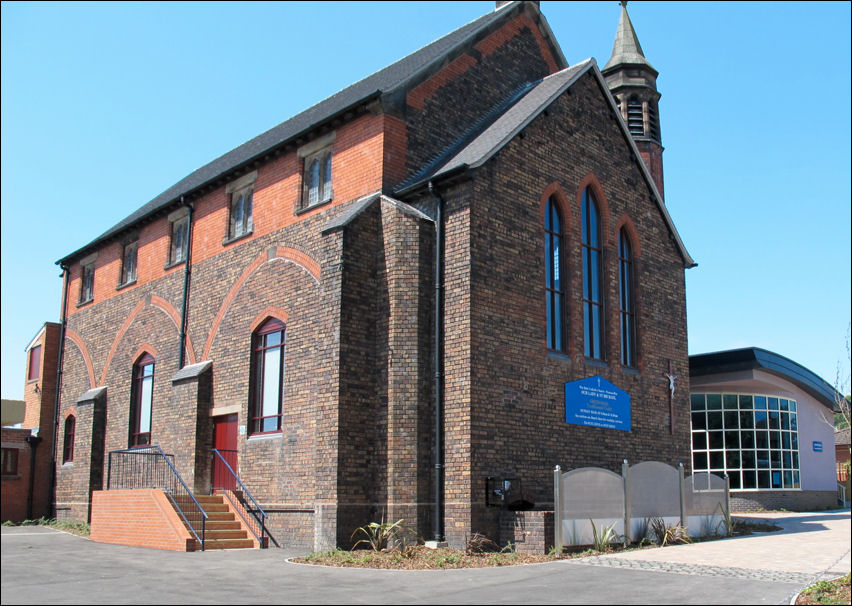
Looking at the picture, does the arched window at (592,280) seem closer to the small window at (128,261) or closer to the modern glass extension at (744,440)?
the modern glass extension at (744,440)

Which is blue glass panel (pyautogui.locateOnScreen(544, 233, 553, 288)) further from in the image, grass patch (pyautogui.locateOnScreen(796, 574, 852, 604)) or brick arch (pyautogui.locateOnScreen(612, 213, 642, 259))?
grass patch (pyautogui.locateOnScreen(796, 574, 852, 604))

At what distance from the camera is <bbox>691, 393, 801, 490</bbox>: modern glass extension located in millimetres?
27422

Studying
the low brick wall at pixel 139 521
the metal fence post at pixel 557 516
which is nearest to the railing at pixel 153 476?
the low brick wall at pixel 139 521

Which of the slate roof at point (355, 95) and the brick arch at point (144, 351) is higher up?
the slate roof at point (355, 95)

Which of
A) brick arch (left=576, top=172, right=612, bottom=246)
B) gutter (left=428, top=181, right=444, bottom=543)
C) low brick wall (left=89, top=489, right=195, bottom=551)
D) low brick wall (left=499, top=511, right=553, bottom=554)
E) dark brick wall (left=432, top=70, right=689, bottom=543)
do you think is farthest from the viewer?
brick arch (left=576, top=172, right=612, bottom=246)

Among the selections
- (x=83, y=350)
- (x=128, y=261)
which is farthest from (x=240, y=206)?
(x=83, y=350)

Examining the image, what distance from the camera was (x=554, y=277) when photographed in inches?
707

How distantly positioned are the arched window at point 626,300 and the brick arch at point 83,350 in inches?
660

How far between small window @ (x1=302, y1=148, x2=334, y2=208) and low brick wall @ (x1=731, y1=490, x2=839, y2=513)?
55.5 ft

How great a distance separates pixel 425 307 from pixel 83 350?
16.2m

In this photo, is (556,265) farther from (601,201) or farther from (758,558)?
(758,558)

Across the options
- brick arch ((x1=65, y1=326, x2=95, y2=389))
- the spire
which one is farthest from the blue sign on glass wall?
brick arch ((x1=65, y1=326, x2=95, y2=389))

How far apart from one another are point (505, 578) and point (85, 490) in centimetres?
1698

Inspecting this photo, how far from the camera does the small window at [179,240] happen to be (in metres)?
23.4
